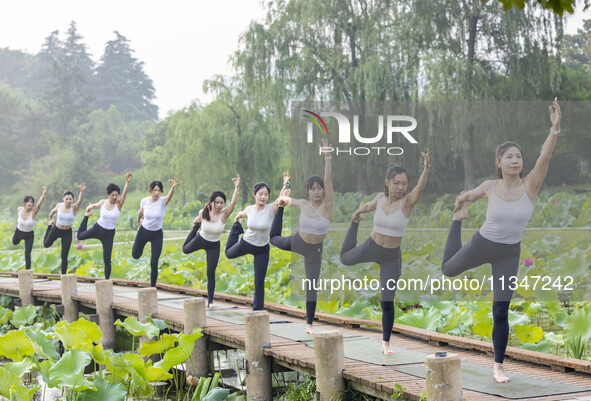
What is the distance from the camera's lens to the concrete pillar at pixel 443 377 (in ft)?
13.4

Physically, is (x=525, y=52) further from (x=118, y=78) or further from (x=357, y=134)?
(x=118, y=78)

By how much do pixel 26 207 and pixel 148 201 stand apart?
4414 mm

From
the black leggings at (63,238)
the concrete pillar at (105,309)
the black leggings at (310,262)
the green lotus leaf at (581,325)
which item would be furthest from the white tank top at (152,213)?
the green lotus leaf at (581,325)

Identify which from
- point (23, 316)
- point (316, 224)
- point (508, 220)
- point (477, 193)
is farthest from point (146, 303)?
point (508, 220)

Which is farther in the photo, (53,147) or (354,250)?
(53,147)

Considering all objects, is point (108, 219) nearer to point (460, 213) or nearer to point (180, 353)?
point (180, 353)

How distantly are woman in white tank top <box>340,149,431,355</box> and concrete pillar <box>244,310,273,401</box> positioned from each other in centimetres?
93

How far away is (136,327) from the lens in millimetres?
6523

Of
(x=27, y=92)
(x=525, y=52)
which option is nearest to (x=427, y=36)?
(x=525, y=52)

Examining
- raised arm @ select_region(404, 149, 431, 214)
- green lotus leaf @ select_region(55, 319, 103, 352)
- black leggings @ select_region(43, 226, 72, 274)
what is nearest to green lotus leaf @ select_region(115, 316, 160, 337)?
green lotus leaf @ select_region(55, 319, 103, 352)

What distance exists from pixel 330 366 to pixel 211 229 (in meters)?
3.71

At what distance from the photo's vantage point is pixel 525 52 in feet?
51.8

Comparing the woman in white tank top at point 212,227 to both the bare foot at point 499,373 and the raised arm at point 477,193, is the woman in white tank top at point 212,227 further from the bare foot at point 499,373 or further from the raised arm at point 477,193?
the bare foot at point 499,373

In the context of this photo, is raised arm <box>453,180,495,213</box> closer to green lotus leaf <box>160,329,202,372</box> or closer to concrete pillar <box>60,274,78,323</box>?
green lotus leaf <box>160,329,202,372</box>
